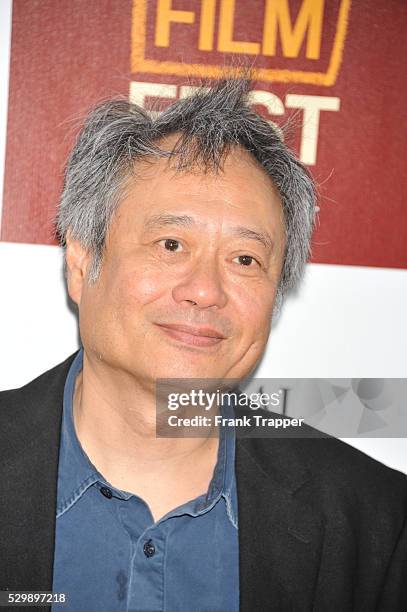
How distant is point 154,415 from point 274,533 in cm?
39

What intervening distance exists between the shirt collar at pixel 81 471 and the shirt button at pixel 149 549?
0.11 m

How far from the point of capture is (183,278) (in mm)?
1441

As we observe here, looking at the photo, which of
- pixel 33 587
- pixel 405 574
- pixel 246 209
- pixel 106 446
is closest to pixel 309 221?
pixel 246 209

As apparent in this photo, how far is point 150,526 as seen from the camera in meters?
1.49

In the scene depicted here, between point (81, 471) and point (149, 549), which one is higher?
point (81, 471)

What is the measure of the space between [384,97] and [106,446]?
1.19 m

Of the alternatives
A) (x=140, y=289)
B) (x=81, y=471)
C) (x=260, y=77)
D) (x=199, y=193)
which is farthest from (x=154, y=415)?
(x=260, y=77)

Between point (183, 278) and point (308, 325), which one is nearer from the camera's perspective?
point (183, 278)

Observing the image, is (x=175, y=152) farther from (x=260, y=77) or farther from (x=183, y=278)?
(x=260, y=77)

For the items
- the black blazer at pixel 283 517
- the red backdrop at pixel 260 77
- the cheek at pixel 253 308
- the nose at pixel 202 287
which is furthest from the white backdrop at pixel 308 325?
the nose at pixel 202 287

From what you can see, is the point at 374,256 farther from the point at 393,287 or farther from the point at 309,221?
the point at 309,221

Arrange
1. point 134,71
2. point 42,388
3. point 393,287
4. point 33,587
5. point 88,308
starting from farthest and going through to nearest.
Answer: point 393,287
point 134,71
point 42,388
point 88,308
point 33,587

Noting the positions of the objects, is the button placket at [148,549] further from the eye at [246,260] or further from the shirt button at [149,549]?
the eye at [246,260]

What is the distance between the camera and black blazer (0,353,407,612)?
145cm
